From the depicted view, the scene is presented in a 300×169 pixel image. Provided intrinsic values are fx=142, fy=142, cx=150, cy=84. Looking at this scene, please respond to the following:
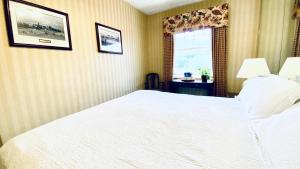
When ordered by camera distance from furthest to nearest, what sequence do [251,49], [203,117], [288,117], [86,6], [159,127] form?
[251,49], [86,6], [203,117], [159,127], [288,117]

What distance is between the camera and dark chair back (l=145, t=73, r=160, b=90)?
3678 mm

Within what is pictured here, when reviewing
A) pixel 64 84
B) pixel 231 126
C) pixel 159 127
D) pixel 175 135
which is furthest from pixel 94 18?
pixel 231 126

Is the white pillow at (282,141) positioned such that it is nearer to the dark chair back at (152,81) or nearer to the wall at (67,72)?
the wall at (67,72)

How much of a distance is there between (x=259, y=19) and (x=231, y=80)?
3.88ft

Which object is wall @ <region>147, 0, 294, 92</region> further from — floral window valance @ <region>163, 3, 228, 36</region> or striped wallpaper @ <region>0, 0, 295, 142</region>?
floral window valance @ <region>163, 3, 228, 36</region>

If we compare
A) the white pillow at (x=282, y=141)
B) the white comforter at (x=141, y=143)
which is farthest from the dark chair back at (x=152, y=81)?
the white pillow at (x=282, y=141)

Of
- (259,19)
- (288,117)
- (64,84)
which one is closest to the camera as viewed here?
(288,117)

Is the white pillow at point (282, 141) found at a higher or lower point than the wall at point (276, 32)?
lower

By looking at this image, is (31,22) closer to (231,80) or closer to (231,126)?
(231,126)

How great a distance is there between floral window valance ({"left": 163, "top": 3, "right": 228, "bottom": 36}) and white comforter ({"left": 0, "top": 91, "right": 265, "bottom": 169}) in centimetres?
214

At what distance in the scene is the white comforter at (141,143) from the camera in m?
0.73

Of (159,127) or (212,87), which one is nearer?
(159,127)

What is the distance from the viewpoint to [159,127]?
1.15 m

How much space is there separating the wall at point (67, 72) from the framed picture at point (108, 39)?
9 centimetres
